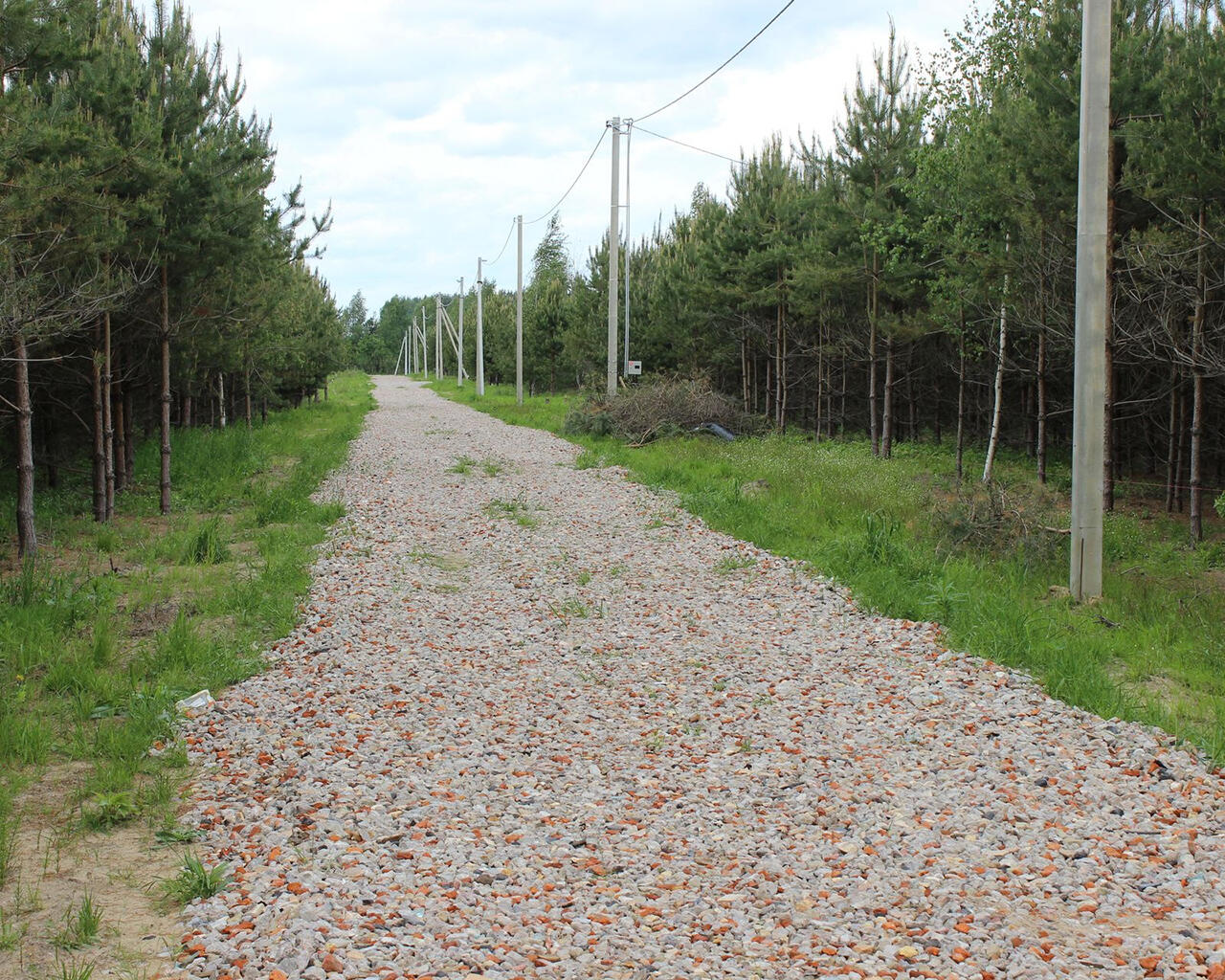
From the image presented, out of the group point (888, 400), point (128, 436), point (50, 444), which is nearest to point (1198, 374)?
point (888, 400)

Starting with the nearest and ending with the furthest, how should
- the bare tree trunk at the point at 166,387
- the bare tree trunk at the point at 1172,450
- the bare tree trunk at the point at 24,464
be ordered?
the bare tree trunk at the point at 24,464 < the bare tree trunk at the point at 166,387 < the bare tree trunk at the point at 1172,450

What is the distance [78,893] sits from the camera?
4.06 meters

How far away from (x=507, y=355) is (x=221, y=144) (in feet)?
165

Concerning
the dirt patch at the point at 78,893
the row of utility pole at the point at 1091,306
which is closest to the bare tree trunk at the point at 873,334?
the row of utility pole at the point at 1091,306

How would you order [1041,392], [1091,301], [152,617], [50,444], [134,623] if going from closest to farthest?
[134,623] < [152,617] < [1091,301] < [50,444] < [1041,392]

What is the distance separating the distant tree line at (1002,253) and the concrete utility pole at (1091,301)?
5.46m

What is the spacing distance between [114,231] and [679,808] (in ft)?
30.9

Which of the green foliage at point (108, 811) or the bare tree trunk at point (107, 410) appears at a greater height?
the bare tree trunk at point (107, 410)

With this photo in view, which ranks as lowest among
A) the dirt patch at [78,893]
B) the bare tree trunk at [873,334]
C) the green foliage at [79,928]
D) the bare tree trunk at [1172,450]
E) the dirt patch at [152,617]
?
the dirt patch at [78,893]

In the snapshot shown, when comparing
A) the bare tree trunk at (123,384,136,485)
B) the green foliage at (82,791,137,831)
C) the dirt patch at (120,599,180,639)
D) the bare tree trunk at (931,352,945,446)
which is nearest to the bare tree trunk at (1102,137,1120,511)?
the bare tree trunk at (931,352,945,446)

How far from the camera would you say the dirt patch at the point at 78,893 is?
358 centimetres

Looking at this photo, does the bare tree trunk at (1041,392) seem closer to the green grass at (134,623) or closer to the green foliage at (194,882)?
the green grass at (134,623)

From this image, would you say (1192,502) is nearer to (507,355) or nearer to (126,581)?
(126,581)

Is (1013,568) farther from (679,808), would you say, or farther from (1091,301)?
(679,808)
